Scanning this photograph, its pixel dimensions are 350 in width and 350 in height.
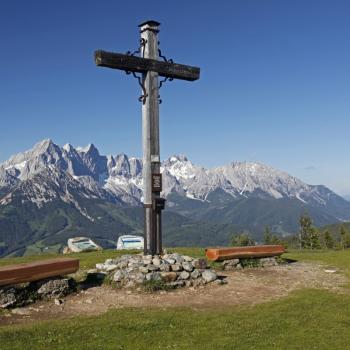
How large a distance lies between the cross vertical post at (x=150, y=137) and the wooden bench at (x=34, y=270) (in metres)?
4.47

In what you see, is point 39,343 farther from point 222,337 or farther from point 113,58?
point 113,58

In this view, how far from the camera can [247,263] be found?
1115 inches

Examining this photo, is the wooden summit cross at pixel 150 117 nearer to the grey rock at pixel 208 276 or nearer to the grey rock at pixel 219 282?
the grey rock at pixel 208 276

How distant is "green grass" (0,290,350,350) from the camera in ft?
44.7

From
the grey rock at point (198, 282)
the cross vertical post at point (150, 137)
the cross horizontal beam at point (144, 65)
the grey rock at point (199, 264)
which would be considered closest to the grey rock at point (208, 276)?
the grey rock at point (198, 282)

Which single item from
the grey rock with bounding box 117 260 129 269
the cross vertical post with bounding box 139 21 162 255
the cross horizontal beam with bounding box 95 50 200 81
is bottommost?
the grey rock with bounding box 117 260 129 269

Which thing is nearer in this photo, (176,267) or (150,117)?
(176,267)

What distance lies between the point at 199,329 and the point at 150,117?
12.7 m

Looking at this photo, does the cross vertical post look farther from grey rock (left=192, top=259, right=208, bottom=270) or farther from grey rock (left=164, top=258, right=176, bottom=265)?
grey rock (left=192, top=259, right=208, bottom=270)

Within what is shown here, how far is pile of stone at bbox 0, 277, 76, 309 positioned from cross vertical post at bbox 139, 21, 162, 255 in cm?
499

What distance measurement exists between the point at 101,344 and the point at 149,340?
4.76 feet

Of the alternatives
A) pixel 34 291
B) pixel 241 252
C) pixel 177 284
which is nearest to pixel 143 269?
pixel 177 284

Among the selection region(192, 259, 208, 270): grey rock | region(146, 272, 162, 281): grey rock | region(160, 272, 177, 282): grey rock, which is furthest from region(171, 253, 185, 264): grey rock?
region(146, 272, 162, 281): grey rock

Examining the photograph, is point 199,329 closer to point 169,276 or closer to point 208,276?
point 169,276
